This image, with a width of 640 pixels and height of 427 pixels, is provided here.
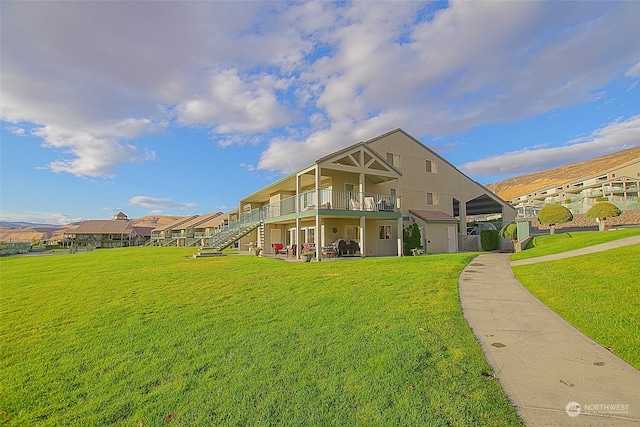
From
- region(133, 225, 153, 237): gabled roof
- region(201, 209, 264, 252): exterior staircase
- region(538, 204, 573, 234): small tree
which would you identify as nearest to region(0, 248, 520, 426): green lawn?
region(201, 209, 264, 252): exterior staircase

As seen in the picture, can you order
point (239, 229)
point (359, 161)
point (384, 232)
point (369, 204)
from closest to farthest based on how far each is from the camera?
point (359, 161), point (369, 204), point (384, 232), point (239, 229)

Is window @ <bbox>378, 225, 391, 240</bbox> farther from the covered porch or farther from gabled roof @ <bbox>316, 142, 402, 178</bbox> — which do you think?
gabled roof @ <bbox>316, 142, 402, 178</bbox>

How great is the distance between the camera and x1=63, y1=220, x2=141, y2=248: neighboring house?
249ft

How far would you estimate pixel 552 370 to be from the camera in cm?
380

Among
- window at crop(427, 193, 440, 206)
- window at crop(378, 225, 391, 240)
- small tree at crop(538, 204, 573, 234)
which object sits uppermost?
window at crop(427, 193, 440, 206)

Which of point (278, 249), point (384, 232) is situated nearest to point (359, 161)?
point (384, 232)

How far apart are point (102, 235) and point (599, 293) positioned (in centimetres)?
9313

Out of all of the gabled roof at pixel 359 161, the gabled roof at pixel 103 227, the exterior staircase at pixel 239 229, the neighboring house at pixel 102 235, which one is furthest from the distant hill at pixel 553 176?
the gabled roof at pixel 103 227

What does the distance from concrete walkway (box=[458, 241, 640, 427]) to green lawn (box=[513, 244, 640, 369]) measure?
271 millimetres

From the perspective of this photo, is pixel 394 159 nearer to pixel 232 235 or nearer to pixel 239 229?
pixel 239 229

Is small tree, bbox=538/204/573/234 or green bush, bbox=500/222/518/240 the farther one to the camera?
small tree, bbox=538/204/573/234

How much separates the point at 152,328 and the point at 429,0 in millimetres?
14224

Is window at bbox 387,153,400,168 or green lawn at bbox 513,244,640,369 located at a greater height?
window at bbox 387,153,400,168

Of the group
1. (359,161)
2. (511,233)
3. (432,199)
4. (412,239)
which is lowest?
(412,239)
